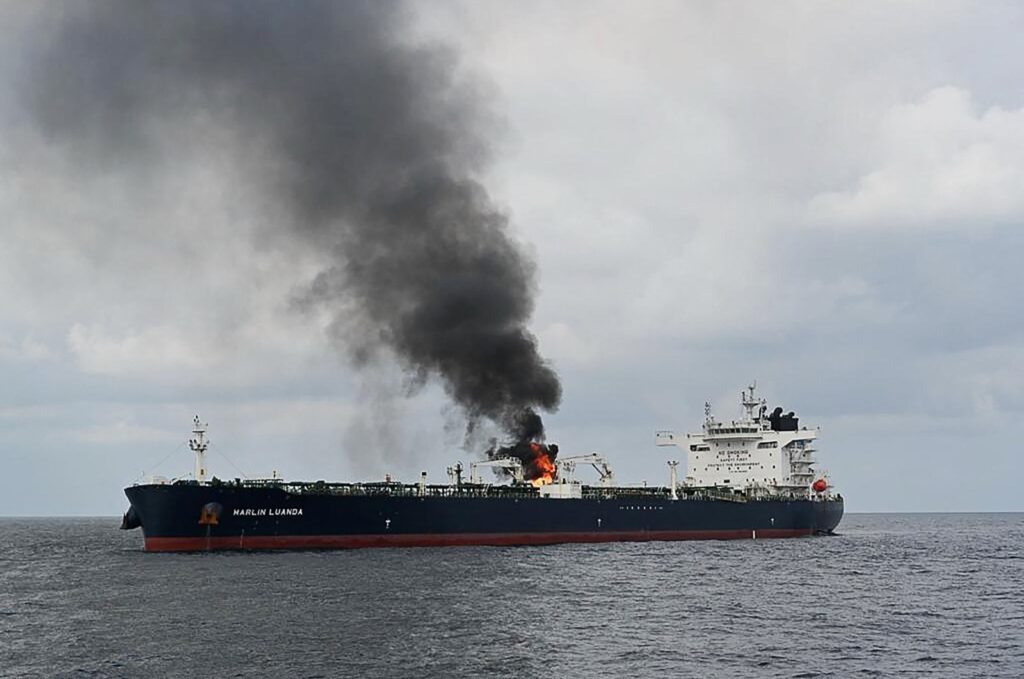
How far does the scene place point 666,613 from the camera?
4250cm

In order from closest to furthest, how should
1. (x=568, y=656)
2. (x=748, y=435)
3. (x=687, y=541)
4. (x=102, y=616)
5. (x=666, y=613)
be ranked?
(x=568, y=656), (x=102, y=616), (x=666, y=613), (x=687, y=541), (x=748, y=435)

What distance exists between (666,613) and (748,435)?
181ft

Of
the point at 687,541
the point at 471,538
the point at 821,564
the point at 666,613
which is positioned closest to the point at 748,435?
the point at 687,541

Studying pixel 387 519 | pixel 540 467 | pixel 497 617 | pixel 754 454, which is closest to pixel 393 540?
pixel 387 519

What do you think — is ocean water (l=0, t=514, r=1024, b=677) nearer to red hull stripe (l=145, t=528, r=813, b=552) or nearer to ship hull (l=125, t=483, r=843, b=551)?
red hull stripe (l=145, t=528, r=813, b=552)

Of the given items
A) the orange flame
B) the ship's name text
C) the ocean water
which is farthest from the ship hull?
the orange flame

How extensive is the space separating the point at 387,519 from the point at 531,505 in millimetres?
11559

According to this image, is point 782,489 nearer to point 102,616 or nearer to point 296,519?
point 296,519

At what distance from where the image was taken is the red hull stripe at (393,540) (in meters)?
59.0

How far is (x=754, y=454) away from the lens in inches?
3780

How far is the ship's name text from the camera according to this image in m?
59.1

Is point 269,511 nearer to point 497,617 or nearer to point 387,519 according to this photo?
point 387,519

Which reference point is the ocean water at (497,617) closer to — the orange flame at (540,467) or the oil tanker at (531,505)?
the oil tanker at (531,505)

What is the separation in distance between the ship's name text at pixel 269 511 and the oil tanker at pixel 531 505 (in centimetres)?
6
